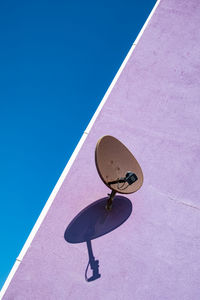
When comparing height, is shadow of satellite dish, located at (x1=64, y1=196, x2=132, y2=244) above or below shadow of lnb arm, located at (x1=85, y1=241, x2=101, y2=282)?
above

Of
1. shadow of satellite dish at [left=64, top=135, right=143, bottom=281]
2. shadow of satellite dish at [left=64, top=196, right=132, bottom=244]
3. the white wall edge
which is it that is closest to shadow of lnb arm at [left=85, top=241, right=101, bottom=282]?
shadow of satellite dish at [left=64, top=135, right=143, bottom=281]

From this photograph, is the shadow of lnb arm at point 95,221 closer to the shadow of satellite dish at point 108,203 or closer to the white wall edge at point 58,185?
the shadow of satellite dish at point 108,203

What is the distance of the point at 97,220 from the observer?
3.67 meters

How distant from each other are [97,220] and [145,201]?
2.34 ft

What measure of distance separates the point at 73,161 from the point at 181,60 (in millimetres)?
2853

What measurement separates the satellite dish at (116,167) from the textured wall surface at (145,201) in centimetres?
35

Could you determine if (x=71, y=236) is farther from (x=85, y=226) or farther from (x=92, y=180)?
(x=92, y=180)

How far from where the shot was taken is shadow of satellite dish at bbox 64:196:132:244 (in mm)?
3545

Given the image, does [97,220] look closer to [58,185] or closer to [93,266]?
[93,266]

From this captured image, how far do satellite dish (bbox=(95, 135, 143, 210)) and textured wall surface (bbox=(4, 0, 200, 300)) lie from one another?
0.35m

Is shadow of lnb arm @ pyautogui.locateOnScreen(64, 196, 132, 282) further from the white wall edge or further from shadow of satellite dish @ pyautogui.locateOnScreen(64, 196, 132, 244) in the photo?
the white wall edge

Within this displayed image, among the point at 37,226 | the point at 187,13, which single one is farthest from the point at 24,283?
the point at 187,13

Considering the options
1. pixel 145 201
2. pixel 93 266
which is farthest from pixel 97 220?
pixel 145 201

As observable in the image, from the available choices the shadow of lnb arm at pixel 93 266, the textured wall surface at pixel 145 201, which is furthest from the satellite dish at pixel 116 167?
the shadow of lnb arm at pixel 93 266
